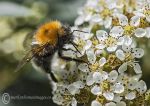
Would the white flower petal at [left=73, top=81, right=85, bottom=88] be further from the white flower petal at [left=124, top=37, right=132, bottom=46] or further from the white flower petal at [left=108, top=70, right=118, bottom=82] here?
the white flower petal at [left=124, top=37, right=132, bottom=46]

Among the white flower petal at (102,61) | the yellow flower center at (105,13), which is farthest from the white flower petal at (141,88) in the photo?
the yellow flower center at (105,13)

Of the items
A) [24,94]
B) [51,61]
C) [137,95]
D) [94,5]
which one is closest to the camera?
[137,95]

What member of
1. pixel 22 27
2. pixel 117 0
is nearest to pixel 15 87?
pixel 22 27

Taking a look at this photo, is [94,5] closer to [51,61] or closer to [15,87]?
Answer: [51,61]

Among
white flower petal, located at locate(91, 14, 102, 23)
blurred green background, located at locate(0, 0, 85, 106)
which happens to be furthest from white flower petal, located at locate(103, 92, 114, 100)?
blurred green background, located at locate(0, 0, 85, 106)

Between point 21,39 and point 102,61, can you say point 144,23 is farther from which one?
point 21,39

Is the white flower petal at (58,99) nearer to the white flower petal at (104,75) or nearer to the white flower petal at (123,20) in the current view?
the white flower petal at (104,75)
